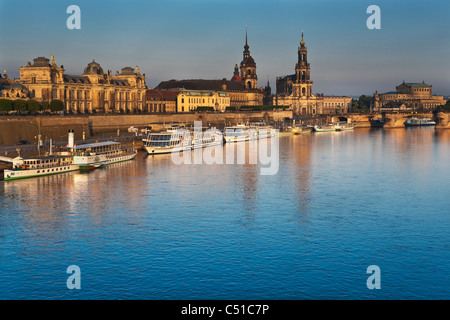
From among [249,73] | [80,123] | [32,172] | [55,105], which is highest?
[249,73]

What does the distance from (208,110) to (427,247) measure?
337ft

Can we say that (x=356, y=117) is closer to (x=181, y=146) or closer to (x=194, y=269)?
(x=181, y=146)

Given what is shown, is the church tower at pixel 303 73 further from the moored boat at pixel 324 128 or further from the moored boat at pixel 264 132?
the moored boat at pixel 264 132

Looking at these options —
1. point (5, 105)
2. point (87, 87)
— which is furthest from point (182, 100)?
point (5, 105)

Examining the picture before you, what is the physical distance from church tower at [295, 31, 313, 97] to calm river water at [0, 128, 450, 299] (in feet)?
405

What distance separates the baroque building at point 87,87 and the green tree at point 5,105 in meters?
10.4

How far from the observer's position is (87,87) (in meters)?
88.4

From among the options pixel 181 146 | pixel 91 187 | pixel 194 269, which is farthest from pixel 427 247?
pixel 181 146

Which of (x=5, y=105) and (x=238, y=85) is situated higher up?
(x=238, y=85)

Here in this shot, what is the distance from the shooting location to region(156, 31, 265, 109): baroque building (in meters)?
149

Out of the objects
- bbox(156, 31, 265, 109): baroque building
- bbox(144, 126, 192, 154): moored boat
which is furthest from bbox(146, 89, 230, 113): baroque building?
bbox(144, 126, 192, 154): moored boat

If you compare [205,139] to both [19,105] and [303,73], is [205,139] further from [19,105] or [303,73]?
[303,73]

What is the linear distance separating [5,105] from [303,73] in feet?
379

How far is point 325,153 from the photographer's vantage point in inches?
2653
